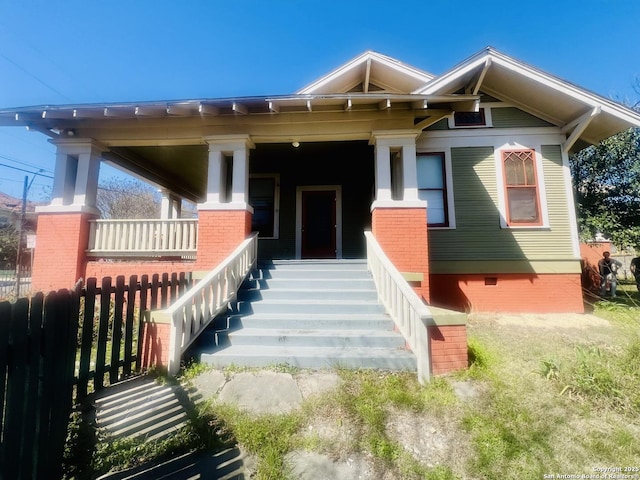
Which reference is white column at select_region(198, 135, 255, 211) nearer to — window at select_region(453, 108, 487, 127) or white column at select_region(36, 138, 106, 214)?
white column at select_region(36, 138, 106, 214)

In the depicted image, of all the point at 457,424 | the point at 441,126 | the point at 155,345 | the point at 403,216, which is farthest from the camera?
the point at 441,126

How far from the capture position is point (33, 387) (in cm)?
210

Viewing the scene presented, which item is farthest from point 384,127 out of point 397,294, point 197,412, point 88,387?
point 88,387

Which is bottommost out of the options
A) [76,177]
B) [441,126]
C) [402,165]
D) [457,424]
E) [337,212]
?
[457,424]

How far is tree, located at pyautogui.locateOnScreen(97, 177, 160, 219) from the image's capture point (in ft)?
95.8

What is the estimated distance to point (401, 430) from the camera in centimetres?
263

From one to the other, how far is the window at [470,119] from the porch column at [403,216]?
2.59 m

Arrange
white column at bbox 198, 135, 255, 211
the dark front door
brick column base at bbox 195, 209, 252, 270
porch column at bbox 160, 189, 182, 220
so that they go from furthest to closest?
porch column at bbox 160, 189, 182, 220, the dark front door, white column at bbox 198, 135, 255, 211, brick column base at bbox 195, 209, 252, 270

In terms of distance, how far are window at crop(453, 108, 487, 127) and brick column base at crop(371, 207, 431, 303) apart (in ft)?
11.6

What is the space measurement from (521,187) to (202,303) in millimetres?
7918

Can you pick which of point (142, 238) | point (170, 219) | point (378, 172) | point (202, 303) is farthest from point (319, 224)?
point (202, 303)

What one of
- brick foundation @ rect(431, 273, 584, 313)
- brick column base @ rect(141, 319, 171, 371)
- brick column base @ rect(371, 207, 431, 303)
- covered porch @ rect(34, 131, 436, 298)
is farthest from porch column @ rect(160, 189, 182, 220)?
brick foundation @ rect(431, 273, 584, 313)

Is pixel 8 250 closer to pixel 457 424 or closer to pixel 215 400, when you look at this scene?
pixel 215 400

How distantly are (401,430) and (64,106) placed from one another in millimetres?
8045
